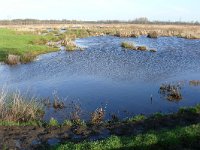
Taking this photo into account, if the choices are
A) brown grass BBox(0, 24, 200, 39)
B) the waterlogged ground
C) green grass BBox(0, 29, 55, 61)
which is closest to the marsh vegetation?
the waterlogged ground

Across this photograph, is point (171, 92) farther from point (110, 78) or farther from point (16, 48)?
point (16, 48)

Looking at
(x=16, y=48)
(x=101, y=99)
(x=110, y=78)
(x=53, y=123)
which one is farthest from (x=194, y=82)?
(x=16, y=48)

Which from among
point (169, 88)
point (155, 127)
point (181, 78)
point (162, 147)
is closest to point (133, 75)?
point (181, 78)

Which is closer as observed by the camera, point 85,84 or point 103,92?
point 103,92

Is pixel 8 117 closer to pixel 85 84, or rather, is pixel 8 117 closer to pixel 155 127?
pixel 155 127

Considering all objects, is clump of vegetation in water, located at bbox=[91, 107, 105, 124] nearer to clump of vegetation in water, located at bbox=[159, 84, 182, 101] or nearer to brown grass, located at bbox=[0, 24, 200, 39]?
clump of vegetation in water, located at bbox=[159, 84, 182, 101]

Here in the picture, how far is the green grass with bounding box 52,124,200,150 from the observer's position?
13766mm

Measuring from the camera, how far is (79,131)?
16.5m

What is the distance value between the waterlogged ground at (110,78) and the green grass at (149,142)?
5.19 m

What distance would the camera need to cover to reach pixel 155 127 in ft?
54.4

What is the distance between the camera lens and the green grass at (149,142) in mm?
13766

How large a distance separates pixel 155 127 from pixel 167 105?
18.3ft

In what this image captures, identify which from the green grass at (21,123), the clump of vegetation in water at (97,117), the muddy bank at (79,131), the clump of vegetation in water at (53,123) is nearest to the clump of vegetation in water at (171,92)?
the muddy bank at (79,131)

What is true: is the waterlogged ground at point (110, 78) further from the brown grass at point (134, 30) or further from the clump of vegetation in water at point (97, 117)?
the brown grass at point (134, 30)
